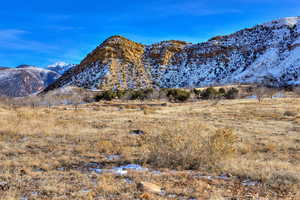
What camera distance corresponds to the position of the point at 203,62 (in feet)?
350

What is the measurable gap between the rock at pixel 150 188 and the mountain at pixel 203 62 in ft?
271

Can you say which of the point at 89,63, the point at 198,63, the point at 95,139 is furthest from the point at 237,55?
the point at 95,139

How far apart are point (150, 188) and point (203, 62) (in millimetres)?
105186

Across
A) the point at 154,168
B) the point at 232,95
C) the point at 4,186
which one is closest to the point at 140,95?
the point at 232,95

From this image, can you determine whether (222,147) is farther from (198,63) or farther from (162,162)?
(198,63)

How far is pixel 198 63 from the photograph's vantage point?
107000mm

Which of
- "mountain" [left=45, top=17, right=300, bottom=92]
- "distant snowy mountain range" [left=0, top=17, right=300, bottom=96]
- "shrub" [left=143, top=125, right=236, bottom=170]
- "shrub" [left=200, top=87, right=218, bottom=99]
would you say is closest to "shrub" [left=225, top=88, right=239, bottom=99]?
"shrub" [left=200, top=87, right=218, bottom=99]

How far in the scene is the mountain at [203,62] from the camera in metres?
91.1

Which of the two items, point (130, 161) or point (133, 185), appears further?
point (130, 161)

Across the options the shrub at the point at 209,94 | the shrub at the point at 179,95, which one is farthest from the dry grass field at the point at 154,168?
the shrub at the point at 209,94

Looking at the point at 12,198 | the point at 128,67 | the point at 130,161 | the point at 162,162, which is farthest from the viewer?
the point at 128,67

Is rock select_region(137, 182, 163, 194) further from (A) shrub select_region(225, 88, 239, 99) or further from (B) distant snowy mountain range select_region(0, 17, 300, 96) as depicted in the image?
(B) distant snowy mountain range select_region(0, 17, 300, 96)

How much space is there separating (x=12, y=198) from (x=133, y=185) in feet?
8.10

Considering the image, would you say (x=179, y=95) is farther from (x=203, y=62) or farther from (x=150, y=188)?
(x=203, y=62)
